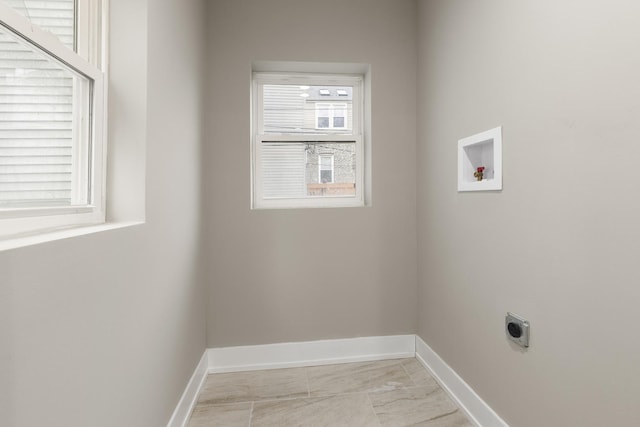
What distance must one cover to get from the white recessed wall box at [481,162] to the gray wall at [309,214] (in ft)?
1.94

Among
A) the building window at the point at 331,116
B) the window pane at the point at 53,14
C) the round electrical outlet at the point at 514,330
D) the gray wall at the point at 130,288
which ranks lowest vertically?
the round electrical outlet at the point at 514,330

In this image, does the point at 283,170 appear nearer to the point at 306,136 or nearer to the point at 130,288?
the point at 306,136

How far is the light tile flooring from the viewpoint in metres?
1.65

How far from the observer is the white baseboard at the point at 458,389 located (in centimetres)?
151

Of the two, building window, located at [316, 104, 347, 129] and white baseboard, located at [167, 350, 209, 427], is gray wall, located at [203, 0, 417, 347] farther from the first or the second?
building window, located at [316, 104, 347, 129]

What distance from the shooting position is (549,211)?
1.16 m

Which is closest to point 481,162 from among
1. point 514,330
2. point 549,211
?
point 549,211

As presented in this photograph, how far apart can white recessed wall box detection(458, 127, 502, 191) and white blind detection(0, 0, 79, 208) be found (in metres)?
1.58

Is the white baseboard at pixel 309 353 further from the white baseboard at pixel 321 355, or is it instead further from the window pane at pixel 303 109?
the window pane at pixel 303 109

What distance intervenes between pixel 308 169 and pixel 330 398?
4.87ft

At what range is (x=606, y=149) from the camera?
3.15 feet

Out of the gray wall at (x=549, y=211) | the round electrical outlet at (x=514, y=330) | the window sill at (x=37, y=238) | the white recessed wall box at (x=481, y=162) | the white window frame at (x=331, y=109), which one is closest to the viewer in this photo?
the window sill at (x=37, y=238)

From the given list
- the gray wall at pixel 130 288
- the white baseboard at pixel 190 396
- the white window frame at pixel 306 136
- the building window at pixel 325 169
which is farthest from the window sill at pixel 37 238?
the building window at pixel 325 169

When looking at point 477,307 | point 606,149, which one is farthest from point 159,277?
point 606,149
